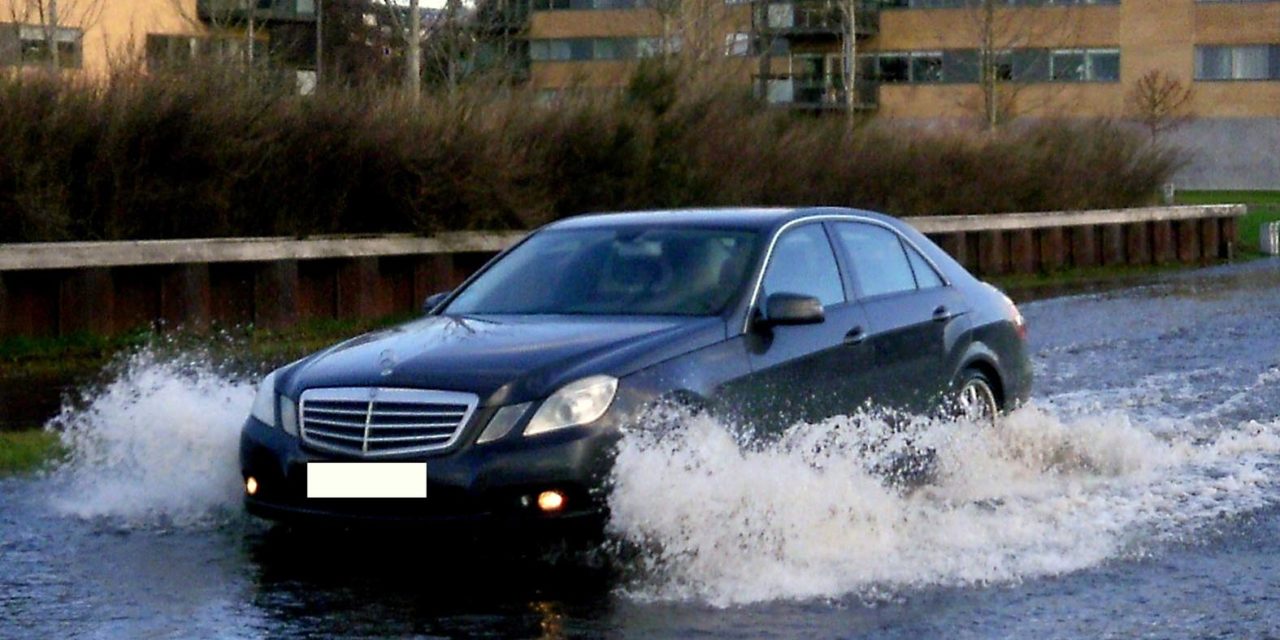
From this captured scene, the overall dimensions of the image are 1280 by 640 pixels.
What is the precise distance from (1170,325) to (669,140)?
22.2 ft

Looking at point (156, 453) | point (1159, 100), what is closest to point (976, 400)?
point (156, 453)

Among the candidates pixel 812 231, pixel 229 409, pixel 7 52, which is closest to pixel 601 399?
pixel 812 231

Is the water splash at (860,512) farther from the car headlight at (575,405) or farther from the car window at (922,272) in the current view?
the car window at (922,272)

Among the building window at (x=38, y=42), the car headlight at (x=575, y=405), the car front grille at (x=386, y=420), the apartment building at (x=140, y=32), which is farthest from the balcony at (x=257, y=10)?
the car headlight at (x=575, y=405)

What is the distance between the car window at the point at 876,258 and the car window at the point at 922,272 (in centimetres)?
4

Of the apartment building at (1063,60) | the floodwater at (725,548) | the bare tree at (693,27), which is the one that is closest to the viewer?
the floodwater at (725,548)

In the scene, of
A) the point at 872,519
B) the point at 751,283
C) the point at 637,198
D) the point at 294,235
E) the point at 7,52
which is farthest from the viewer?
the point at 637,198

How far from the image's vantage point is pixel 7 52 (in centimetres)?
2269

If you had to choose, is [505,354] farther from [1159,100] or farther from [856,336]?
[1159,100]

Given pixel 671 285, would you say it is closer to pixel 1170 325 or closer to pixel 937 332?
pixel 937 332

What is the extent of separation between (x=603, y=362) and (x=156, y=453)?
311cm

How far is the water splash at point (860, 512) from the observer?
8.01 meters

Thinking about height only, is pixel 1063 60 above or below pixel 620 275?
above

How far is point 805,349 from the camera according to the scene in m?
9.30
